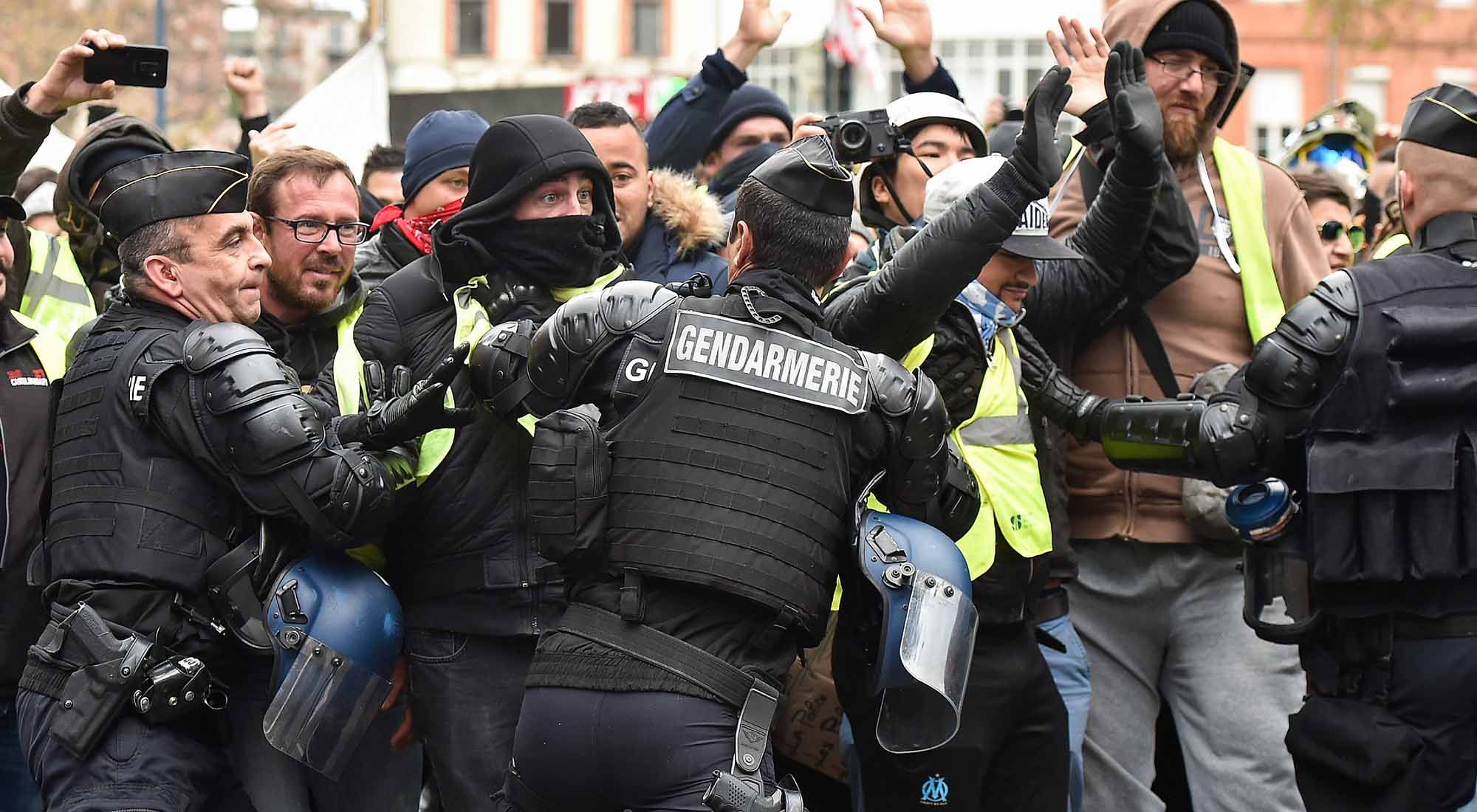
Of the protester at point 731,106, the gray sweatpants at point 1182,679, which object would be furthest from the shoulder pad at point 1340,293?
the protester at point 731,106

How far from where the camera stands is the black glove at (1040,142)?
4.11 metres

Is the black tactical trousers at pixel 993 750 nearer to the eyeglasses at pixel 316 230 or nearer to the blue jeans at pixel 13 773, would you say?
the eyeglasses at pixel 316 230

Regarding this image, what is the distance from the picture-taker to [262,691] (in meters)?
4.36

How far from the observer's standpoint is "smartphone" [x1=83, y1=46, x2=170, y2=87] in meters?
4.91

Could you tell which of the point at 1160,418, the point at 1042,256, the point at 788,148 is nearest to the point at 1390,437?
the point at 1160,418

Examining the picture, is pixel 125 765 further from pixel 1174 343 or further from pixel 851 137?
pixel 1174 343

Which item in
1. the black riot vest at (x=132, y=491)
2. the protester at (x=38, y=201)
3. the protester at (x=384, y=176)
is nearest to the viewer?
the black riot vest at (x=132, y=491)

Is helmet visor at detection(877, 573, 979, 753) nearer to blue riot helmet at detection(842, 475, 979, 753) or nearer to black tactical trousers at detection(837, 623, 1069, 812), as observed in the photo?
blue riot helmet at detection(842, 475, 979, 753)

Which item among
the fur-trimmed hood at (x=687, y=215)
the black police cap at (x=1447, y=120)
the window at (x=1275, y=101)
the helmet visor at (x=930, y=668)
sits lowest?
the window at (x=1275, y=101)

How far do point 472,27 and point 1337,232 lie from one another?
1912 inches

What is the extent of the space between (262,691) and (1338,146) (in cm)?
679

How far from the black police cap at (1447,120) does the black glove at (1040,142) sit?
100 cm

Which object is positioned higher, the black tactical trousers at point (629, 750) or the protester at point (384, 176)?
the protester at point (384, 176)

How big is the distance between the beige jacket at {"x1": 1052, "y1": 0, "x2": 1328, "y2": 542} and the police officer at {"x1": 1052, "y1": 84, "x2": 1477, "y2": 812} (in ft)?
2.21
